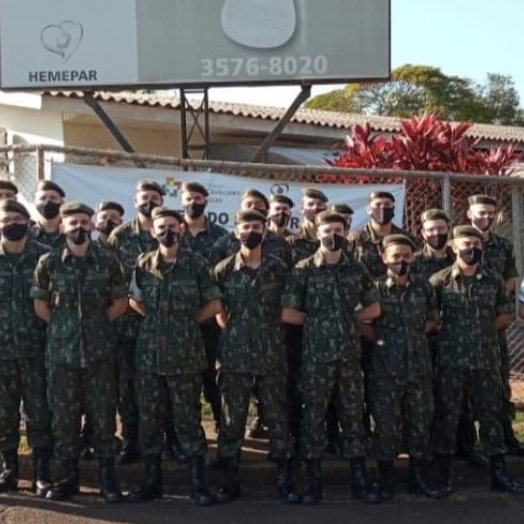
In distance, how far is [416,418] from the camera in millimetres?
5492

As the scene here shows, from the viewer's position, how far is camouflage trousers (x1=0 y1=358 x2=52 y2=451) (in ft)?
18.1

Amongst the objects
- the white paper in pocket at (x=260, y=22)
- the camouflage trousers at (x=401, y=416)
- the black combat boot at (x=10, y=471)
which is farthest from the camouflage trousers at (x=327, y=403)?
the white paper in pocket at (x=260, y=22)

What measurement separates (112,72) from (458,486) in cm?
588

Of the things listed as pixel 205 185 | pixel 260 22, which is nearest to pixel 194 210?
pixel 205 185

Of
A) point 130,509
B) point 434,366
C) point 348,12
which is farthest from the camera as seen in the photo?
point 348,12

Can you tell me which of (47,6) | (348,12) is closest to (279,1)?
(348,12)

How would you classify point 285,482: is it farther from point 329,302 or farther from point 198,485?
point 329,302

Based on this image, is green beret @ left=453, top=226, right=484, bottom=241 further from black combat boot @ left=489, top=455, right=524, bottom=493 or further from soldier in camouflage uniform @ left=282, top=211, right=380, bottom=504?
black combat boot @ left=489, top=455, right=524, bottom=493

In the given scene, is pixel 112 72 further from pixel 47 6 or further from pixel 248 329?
pixel 248 329

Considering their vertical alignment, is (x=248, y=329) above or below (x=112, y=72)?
below

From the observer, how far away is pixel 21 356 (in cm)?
548

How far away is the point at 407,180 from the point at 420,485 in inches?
119

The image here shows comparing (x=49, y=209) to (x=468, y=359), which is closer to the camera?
(x=468, y=359)

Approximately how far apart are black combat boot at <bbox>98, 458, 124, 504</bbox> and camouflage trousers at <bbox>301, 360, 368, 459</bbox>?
113cm
